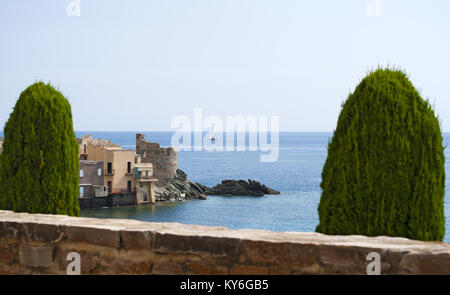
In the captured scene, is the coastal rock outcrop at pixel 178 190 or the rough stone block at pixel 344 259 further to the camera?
the coastal rock outcrop at pixel 178 190

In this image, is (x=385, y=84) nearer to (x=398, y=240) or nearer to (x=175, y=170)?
(x=398, y=240)

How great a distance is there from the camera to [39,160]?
799 centimetres

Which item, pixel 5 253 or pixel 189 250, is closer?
pixel 189 250

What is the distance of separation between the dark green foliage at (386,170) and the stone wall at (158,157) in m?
59.0

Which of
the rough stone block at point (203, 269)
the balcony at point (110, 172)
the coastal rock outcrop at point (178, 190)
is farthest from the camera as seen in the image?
the coastal rock outcrop at point (178, 190)

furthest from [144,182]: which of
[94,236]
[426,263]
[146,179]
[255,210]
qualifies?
[426,263]

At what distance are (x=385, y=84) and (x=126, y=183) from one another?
53334 millimetres

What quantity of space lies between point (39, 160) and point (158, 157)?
5873 cm

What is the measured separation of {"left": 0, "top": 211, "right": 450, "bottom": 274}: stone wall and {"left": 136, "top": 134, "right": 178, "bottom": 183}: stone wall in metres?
59.1

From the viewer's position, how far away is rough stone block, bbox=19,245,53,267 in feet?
16.4

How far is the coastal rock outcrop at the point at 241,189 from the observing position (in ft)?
231

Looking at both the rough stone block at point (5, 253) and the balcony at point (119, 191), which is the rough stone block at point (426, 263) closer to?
the rough stone block at point (5, 253)

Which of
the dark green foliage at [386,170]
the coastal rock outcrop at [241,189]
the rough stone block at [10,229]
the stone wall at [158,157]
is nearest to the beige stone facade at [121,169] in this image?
the stone wall at [158,157]

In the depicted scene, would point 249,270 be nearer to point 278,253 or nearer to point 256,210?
point 278,253
